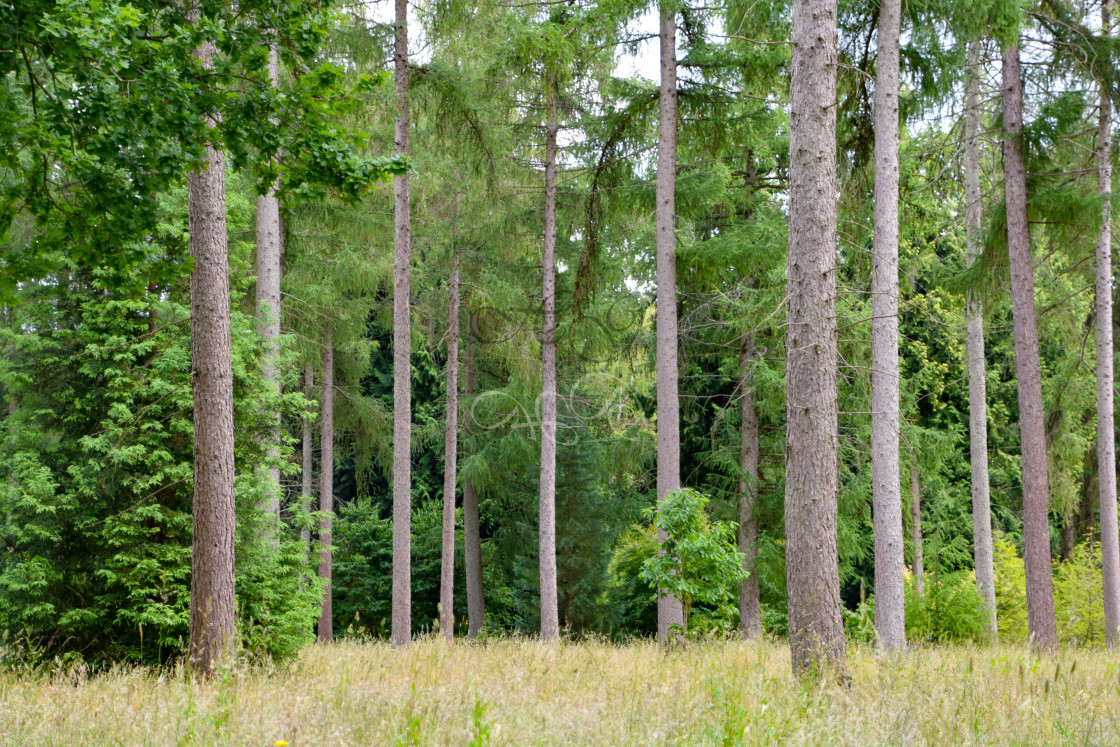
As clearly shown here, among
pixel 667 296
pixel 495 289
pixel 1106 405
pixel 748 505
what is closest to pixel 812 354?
pixel 667 296

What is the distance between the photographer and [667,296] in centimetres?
1221

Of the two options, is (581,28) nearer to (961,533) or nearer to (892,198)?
(892,198)

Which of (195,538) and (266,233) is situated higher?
(266,233)

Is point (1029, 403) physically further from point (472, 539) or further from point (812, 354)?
point (472, 539)

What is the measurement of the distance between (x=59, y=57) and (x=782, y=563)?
45.5 feet

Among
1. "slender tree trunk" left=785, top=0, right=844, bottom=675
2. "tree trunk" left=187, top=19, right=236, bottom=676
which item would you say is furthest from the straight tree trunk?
"tree trunk" left=187, top=19, right=236, bottom=676

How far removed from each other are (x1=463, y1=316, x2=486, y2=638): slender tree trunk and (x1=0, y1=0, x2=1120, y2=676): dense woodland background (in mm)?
91

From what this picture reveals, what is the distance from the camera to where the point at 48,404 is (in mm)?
8492

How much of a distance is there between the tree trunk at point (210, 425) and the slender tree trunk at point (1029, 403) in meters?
9.93

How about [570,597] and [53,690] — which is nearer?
[53,690]

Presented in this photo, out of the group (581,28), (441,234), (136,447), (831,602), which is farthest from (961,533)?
(136,447)

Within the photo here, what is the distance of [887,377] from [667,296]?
156 inches

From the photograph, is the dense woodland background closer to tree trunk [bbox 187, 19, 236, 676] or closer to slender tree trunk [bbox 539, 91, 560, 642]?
slender tree trunk [bbox 539, 91, 560, 642]

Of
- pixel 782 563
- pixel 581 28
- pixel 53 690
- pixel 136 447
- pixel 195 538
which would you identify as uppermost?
pixel 581 28
